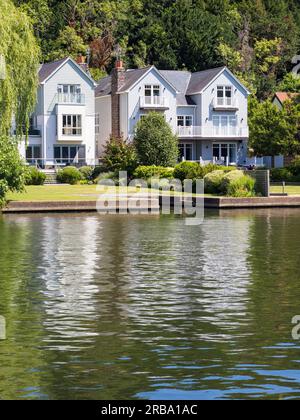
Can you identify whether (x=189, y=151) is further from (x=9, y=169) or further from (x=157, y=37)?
(x=9, y=169)

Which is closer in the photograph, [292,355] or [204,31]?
[292,355]

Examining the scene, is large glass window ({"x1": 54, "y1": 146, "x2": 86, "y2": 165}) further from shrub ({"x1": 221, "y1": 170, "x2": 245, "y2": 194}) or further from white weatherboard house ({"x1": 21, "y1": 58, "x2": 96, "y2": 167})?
shrub ({"x1": 221, "y1": 170, "x2": 245, "y2": 194})

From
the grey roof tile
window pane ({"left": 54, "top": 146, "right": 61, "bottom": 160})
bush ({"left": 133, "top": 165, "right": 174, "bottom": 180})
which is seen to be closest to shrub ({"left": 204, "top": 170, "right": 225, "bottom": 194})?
bush ({"left": 133, "top": 165, "right": 174, "bottom": 180})

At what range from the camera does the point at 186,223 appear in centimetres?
4156

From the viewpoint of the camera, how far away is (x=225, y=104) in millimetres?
97438

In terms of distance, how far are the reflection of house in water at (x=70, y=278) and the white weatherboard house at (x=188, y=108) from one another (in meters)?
54.0

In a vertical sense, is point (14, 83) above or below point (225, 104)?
below

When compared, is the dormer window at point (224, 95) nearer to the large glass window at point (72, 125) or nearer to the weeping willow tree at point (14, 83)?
the large glass window at point (72, 125)

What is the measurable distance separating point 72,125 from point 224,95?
632 inches

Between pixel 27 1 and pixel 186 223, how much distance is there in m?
77.4

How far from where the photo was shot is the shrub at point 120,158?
7006cm

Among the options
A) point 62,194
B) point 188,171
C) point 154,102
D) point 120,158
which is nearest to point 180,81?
point 154,102
